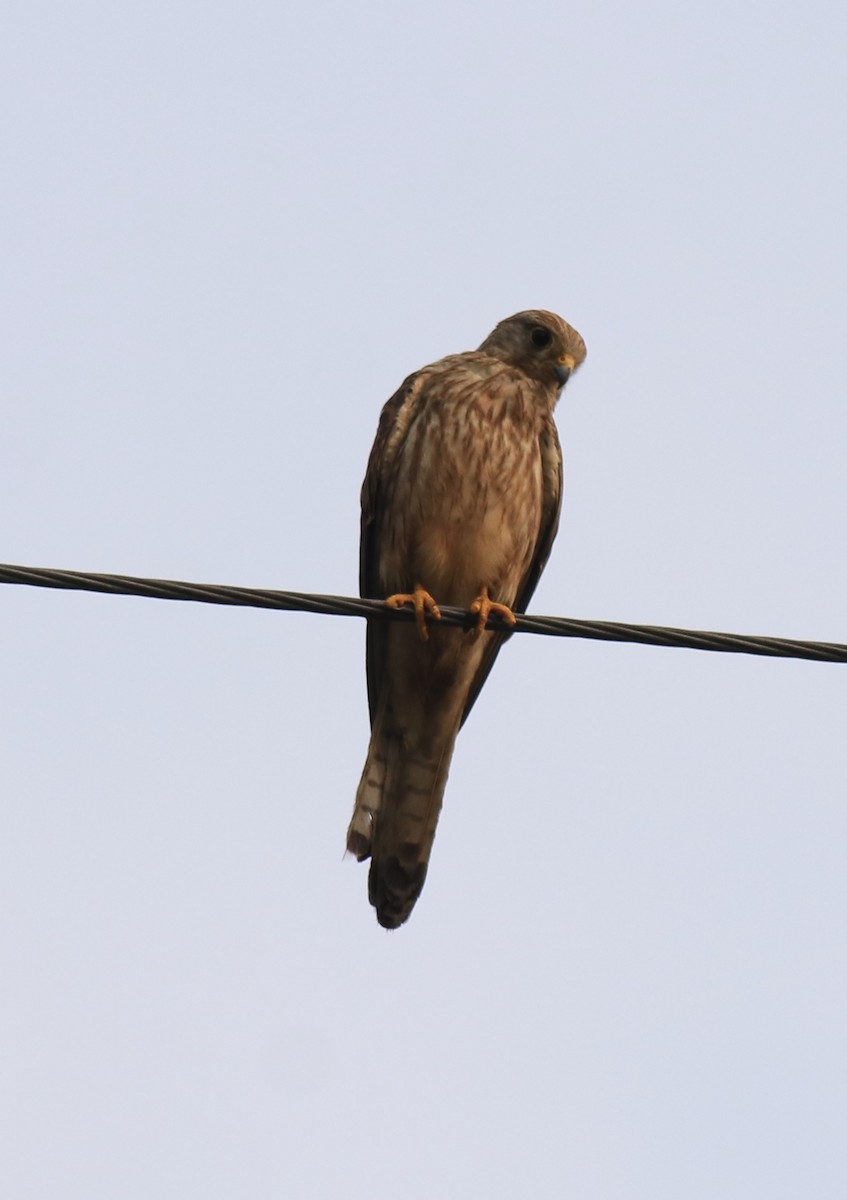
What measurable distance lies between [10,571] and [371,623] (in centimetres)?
241

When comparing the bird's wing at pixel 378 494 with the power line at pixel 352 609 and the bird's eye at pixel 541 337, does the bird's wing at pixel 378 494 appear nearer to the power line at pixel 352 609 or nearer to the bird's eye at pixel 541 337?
the bird's eye at pixel 541 337

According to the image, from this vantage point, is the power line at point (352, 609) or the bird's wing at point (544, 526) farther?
the bird's wing at point (544, 526)

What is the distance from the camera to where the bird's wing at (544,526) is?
6.21 metres

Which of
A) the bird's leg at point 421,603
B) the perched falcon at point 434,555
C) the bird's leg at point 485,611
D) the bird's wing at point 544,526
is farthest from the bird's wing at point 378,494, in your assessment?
the bird's leg at point 485,611

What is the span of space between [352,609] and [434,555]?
168 cm

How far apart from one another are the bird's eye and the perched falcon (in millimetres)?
236

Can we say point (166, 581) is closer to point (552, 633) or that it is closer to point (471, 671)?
point (552, 633)

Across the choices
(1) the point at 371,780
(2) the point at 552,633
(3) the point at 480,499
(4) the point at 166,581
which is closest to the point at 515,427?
(3) the point at 480,499

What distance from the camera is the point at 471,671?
6.16 meters

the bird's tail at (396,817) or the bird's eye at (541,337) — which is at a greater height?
the bird's eye at (541,337)

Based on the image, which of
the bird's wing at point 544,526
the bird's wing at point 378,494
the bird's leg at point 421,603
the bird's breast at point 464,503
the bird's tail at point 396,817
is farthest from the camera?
the bird's wing at point 544,526

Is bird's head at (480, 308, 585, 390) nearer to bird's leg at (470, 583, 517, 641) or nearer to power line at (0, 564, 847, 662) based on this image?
bird's leg at (470, 583, 517, 641)

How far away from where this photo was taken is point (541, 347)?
6527 millimetres

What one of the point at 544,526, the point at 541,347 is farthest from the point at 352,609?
the point at 541,347
